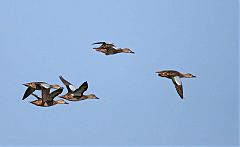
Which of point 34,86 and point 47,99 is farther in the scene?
point 34,86

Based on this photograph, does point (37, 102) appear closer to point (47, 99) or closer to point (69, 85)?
point (47, 99)

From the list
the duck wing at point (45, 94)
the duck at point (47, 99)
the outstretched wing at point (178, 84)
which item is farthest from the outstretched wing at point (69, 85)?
the outstretched wing at point (178, 84)

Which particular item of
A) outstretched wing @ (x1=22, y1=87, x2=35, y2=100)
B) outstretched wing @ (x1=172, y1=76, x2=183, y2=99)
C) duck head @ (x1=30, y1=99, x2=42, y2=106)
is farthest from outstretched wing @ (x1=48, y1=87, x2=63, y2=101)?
outstretched wing @ (x1=172, y1=76, x2=183, y2=99)

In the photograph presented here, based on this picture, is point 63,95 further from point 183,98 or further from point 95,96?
point 183,98

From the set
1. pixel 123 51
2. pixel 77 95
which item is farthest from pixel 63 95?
pixel 123 51

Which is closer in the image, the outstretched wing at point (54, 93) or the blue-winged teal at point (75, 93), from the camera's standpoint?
the outstretched wing at point (54, 93)

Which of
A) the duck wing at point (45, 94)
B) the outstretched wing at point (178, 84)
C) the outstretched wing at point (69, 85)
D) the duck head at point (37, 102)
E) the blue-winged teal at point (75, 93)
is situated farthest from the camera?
the outstretched wing at point (69, 85)

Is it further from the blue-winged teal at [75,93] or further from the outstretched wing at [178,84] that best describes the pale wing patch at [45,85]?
the outstretched wing at [178,84]

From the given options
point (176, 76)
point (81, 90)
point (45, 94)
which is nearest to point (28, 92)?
point (45, 94)

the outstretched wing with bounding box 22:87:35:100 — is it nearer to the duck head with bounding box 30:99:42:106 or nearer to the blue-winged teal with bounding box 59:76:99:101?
the duck head with bounding box 30:99:42:106

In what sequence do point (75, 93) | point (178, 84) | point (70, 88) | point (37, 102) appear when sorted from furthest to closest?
point (70, 88)
point (37, 102)
point (75, 93)
point (178, 84)

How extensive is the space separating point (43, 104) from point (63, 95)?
1.07 metres

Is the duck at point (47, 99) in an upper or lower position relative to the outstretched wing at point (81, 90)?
lower

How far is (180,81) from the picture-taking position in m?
39.3
